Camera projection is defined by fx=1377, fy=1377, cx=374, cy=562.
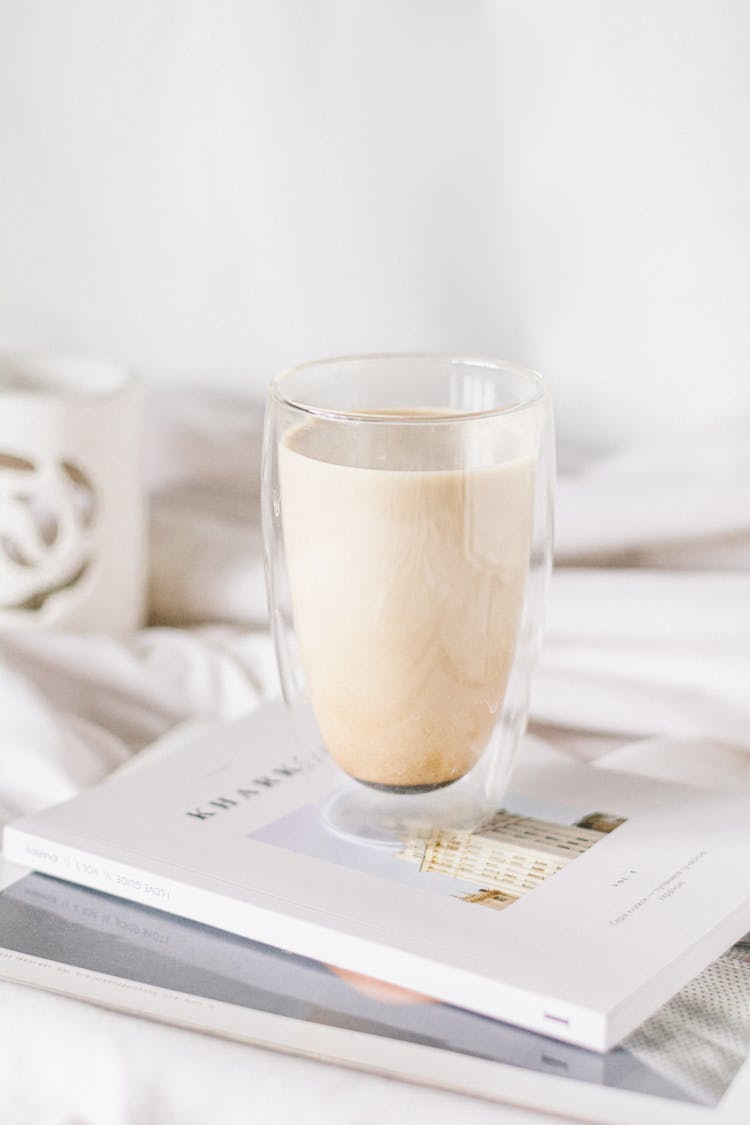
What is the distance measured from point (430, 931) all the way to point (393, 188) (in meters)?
0.74

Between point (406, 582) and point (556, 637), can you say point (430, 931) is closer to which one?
point (406, 582)

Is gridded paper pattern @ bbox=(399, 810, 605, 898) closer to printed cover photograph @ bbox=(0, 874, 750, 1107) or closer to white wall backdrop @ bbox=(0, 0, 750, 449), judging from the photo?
printed cover photograph @ bbox=(0, 874, 750, 1107)

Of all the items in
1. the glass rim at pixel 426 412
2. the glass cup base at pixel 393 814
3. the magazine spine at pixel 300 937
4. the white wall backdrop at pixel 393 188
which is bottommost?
the magazine spine at pixel 300 937

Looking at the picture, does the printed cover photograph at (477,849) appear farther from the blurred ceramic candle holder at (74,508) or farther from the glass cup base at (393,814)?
the blurred ceramic candle holder at (74,508)

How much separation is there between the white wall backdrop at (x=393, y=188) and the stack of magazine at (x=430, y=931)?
51cm

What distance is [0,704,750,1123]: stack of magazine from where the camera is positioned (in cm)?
53

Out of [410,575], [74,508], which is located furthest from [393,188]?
[410,575]

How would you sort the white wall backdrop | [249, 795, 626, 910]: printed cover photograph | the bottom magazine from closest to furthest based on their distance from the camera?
the bottom magazine < [249, 795, 626, 910]: printed cover photograph < the white wall backdrop

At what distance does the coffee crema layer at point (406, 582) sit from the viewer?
647 mm

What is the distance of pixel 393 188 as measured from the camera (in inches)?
45.8

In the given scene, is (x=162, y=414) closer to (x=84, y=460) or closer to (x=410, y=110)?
(x=84, y=460)

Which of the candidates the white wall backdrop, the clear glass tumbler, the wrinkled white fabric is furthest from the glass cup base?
the white wall backdrop

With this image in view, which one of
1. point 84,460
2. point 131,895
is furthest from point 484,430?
point 84,460

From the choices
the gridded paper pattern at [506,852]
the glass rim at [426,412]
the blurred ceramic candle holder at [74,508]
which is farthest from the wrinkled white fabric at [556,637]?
the glass rim at [426,412]
